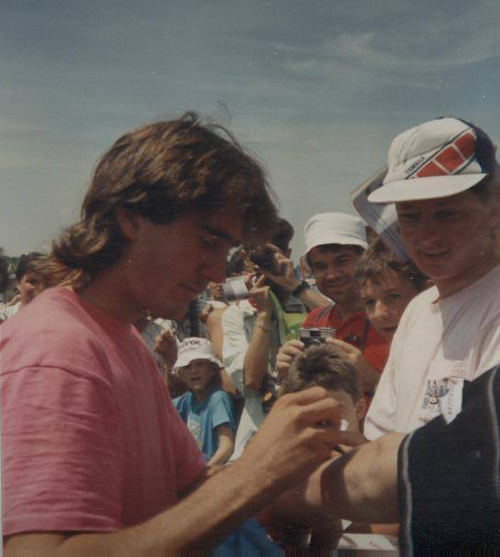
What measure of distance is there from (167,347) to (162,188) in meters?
0.39

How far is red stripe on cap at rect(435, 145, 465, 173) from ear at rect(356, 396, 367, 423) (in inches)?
19.2

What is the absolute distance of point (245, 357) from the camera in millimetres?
1604

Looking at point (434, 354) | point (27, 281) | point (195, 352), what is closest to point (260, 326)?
point (195, 352)

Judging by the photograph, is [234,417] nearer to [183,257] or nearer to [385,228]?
[183,257]

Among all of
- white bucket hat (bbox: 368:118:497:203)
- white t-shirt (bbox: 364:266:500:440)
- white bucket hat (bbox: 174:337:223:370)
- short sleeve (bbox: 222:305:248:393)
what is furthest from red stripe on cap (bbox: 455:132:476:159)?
white bucket hat (bbox: 174:337:223:370)

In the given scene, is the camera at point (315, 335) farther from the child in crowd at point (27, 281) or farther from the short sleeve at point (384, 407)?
the child in crowd at point (27, 281)

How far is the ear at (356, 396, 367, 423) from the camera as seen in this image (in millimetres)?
1452

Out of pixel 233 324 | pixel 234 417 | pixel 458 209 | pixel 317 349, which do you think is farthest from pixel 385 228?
pixel 234 417

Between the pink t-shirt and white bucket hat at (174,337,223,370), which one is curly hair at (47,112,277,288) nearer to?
the pink t-shirt

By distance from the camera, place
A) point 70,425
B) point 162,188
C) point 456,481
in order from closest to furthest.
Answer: point 70,425, point 456,481, point 162,188

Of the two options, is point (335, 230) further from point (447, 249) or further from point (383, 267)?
point (447, 249)

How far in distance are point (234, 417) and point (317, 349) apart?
24cm

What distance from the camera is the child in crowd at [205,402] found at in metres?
1.54

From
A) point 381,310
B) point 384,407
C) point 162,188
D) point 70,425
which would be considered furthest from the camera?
point 381,310
